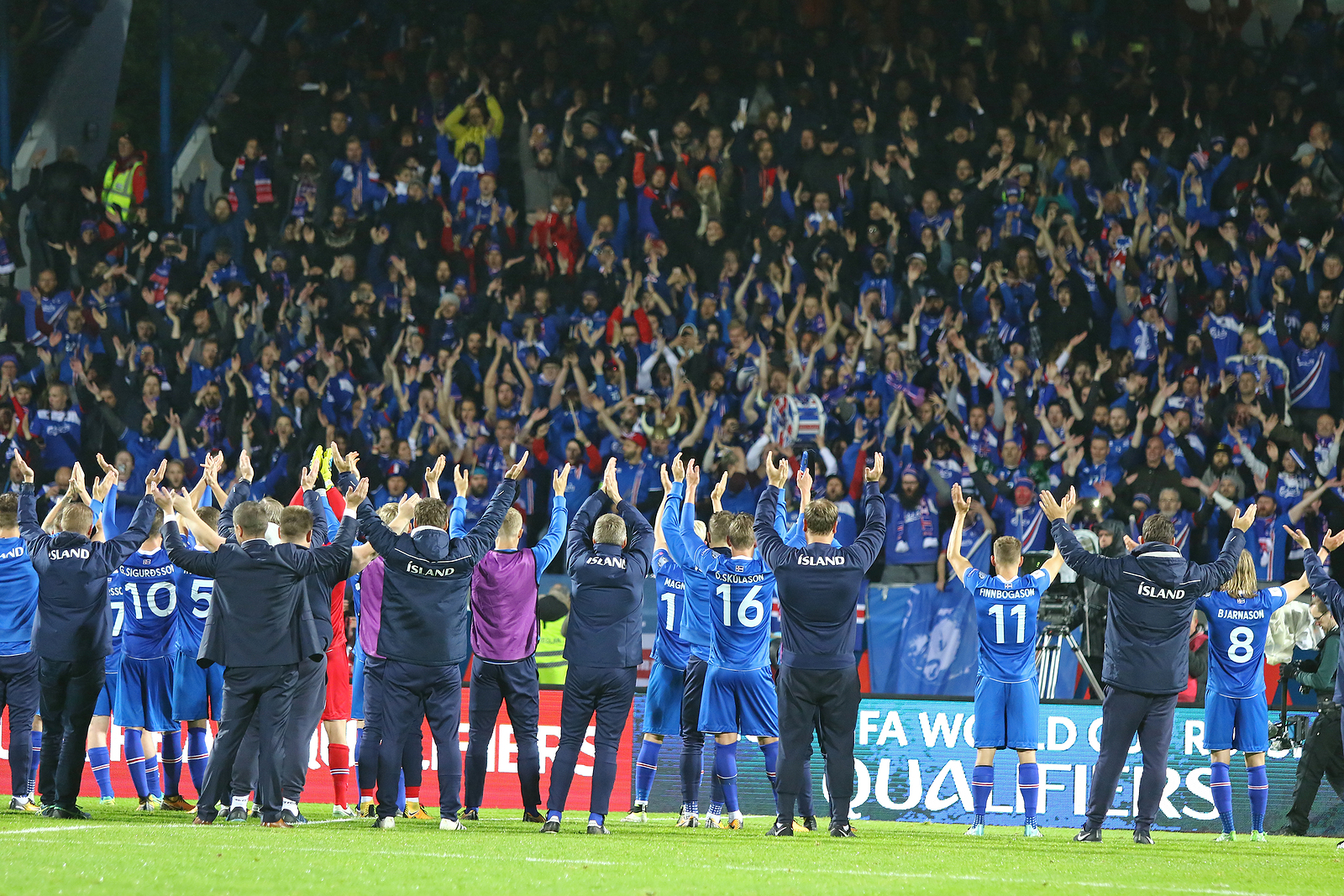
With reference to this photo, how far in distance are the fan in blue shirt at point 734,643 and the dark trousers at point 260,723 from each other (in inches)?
115

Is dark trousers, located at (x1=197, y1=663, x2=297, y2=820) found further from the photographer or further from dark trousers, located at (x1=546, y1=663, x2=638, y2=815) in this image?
the photographer

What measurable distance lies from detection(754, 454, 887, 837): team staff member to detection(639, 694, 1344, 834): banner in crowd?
8.28 ft

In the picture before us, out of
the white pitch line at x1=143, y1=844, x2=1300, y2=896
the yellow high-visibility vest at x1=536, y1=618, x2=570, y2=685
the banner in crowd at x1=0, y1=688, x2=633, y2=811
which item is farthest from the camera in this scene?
the yellow high-visibility vest at x1=536, y1=618, x2=570, y2=685

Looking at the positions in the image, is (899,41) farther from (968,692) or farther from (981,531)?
(968,692)

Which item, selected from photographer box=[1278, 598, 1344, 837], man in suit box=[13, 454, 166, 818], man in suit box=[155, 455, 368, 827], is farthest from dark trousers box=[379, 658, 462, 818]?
photographer box=[1278, 598, 1344, 837]

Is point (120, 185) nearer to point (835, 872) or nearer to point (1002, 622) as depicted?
point (1002, 622)

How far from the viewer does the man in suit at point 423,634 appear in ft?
31.1

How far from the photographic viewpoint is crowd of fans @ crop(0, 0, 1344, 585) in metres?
17.5

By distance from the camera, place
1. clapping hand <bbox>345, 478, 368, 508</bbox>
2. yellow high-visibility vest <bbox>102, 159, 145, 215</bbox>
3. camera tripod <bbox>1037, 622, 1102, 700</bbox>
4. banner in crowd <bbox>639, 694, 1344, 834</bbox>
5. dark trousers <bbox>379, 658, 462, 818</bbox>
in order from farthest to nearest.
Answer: yellow high-visibility vest <bbox>102, 159, 145, 215</bbox> → camera tripod <bbox>1037, 622, 1102, 700</bbox> → banner in crowd <bbox>639, 694, 1344, 834</bbox> → dark trousers <bbox>379, 658, 462, 818</bbox> → clapping hand <bbox>345, 478, 368, 508</bbox>

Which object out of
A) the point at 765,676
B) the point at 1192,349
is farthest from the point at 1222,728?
the point at 1192,349

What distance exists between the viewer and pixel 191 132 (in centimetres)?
2352

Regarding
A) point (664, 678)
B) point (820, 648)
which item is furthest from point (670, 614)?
point (820, 648)

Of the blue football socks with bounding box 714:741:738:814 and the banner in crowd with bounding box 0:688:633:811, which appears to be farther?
the banner in crowd with bounding box 0:688:633:811

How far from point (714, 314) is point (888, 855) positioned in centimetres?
1161
